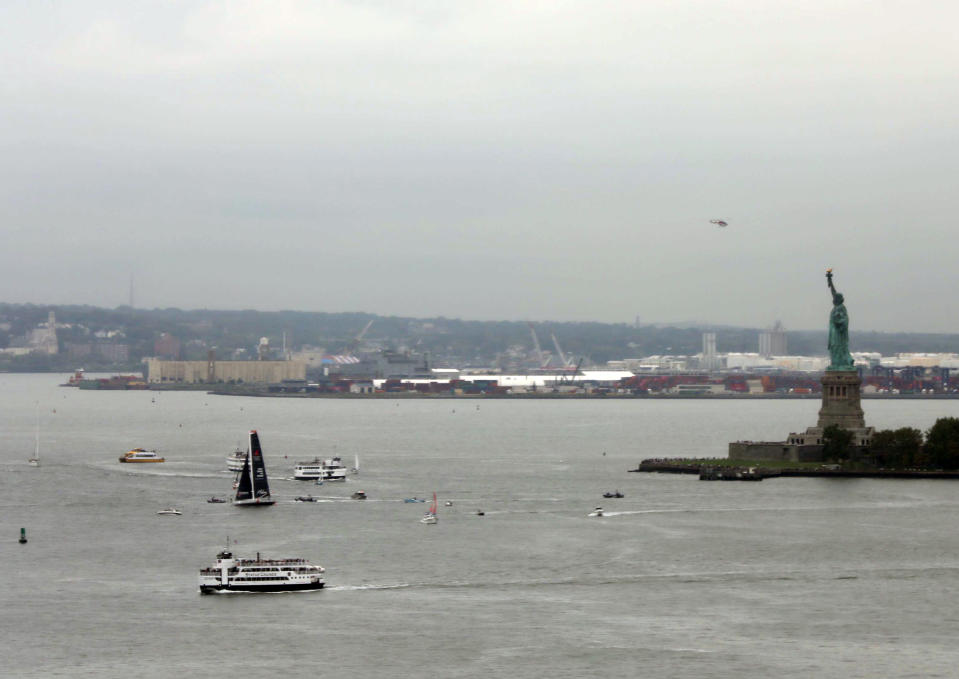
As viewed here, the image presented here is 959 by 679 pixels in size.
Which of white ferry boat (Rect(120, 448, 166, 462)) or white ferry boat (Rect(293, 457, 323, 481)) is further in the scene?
white ferry boat (Rect(120, 448, 166, 462))

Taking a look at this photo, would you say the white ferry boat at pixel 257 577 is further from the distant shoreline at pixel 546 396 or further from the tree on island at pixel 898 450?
the distant shoreline at pixel 546 396

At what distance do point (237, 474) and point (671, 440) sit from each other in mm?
31056

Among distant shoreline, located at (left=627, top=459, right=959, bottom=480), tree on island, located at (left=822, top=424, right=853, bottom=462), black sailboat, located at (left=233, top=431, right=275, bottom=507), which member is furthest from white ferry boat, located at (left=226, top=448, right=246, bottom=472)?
tree on island, located at (left=822, top=424, right=853, bottom=462)

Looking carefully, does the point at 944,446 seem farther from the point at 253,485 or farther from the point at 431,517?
the point at 253,485

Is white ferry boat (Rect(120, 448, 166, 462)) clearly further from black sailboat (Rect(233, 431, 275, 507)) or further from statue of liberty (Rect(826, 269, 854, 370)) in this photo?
statue of liberty (Rect(826, 269, 854, 370))

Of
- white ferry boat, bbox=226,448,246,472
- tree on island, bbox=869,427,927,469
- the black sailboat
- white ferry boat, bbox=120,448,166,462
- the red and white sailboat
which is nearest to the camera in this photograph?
the red and white sailboat

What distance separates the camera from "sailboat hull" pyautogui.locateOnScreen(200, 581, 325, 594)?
1356 inches

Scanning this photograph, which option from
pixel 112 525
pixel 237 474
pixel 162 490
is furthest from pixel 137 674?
pixel 237 474

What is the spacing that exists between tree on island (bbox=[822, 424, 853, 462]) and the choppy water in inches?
157

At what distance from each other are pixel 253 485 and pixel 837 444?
74.7ft

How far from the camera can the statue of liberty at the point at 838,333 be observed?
6391 cm

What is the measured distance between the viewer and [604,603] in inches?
1302

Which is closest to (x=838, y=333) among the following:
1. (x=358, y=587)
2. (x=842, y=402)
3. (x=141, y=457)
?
(x=842, y=402)

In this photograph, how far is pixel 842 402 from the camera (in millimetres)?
62906
